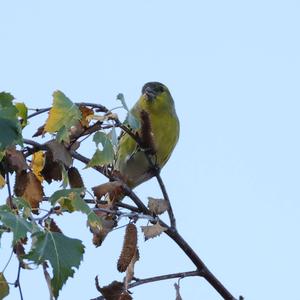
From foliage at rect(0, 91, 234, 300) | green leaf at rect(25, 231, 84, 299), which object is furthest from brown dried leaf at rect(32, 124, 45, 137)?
green leaf at rect(25, 231, 84, 299)

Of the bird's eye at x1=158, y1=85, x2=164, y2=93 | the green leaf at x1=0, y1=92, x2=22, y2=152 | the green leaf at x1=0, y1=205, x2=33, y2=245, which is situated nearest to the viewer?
the green leaf at x1=0, y1=205, x2=33, y2=245

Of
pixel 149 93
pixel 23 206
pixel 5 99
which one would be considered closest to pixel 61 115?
pixel 5 99

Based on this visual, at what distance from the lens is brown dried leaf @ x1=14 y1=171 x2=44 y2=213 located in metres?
2.73

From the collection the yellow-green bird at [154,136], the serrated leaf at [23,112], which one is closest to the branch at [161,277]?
the serrated leaf at [23,112]

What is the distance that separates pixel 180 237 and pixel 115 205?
251mm

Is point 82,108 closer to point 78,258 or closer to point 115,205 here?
point 115,205

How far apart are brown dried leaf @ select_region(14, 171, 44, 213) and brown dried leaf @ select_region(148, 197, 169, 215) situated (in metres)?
0.38

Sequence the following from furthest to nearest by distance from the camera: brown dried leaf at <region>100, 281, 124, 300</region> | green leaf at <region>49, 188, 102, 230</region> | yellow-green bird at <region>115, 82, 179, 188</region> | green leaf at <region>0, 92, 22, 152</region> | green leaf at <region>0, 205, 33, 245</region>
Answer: yellow-green bird at <region>115, 82, 179, 188</region> < brown dried leaf at <region>100, 281, 124, 300</region> < green leaf at <region>49, 188, 102, 230</region> < green leaf at <region>0, 92, 22, 152</region> < green leaf at <region>0, 205, 33, 245</region>

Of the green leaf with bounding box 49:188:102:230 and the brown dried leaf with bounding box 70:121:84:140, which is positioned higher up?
the brown dried leaf with bounding box 70:121:84:140

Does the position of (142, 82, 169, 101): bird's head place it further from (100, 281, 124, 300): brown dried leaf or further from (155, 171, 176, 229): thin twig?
(100, 281, 124, 300): brown dried leaf

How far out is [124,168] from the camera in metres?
5.31

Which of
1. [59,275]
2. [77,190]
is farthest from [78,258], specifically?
[77,190]

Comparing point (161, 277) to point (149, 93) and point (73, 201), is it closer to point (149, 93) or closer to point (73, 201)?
point (73, 201)

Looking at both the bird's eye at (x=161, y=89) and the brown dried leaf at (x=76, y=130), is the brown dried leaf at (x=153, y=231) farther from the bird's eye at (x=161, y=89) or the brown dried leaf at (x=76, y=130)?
the bird's eye at (x=161, y=89)
